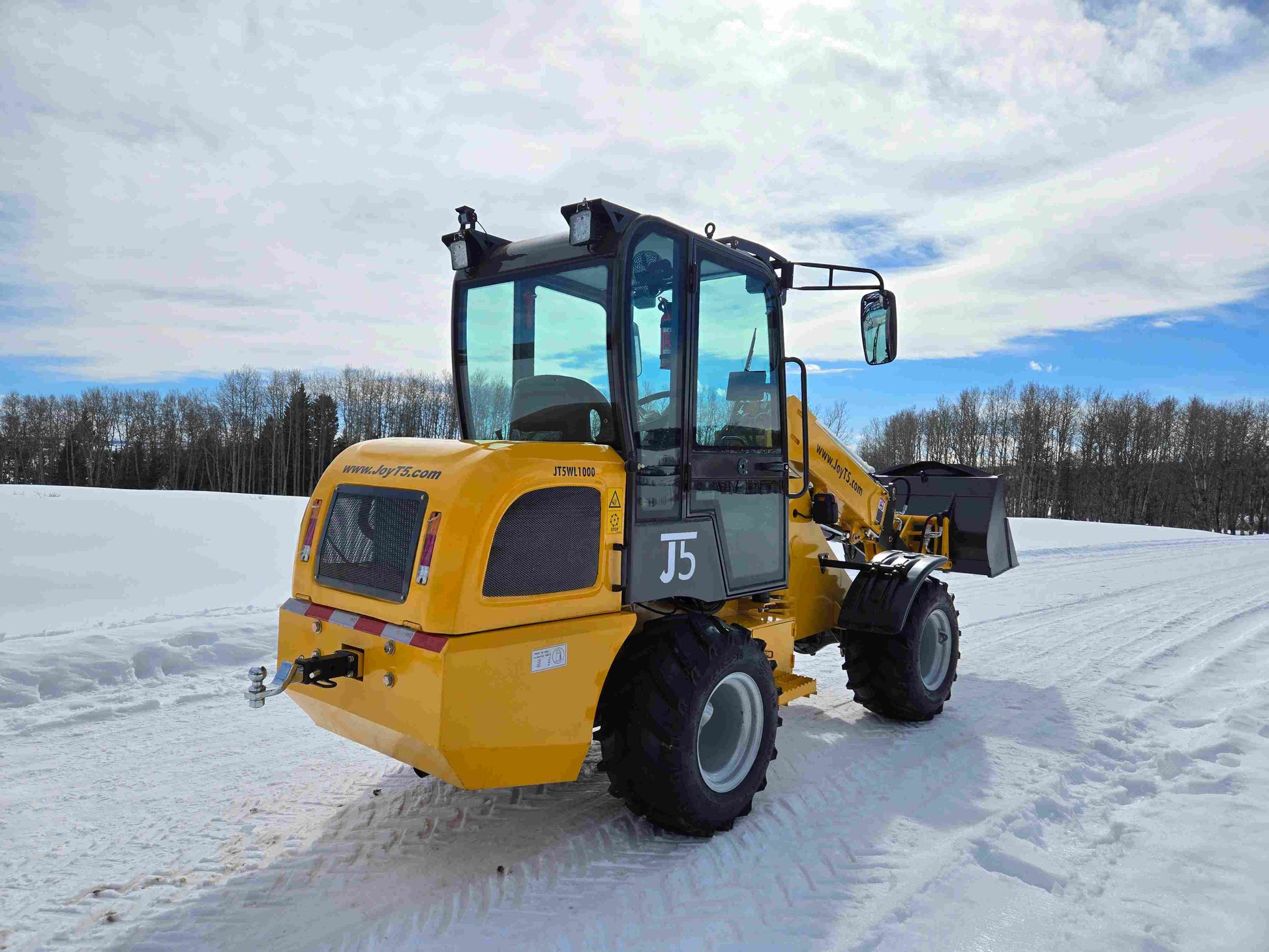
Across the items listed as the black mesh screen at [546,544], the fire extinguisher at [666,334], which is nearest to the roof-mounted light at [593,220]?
the fire extinguisher at [666,334]

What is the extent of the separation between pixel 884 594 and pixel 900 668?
476 millimetres

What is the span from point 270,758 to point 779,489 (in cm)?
315

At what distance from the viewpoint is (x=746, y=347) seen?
4289 mm

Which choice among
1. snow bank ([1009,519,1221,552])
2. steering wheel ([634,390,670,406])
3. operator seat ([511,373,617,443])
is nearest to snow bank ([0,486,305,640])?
operator seat ([511,373,617,443])

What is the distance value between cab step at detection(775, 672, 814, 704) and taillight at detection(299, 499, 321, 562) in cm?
260

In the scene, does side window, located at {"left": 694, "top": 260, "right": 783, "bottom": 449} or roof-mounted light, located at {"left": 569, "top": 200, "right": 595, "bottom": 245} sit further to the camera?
side window, located at {"left": 694, "top": 260, "right": 783, "bottom": 449}

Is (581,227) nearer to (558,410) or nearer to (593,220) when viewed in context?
(593,220)

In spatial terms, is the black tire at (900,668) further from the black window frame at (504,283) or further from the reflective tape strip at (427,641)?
the reflective tape strip at (427,641)

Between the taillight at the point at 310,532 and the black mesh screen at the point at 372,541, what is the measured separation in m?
0.09

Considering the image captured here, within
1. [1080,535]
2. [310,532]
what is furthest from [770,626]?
[1080,535]

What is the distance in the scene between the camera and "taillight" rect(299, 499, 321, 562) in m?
3.72

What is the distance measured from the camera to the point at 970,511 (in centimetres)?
712

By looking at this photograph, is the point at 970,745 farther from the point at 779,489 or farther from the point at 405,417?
the point at 405,417

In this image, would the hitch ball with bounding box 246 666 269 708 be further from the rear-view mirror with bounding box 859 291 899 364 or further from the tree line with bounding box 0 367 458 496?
the tree line with bounding box 0 367 458 496
